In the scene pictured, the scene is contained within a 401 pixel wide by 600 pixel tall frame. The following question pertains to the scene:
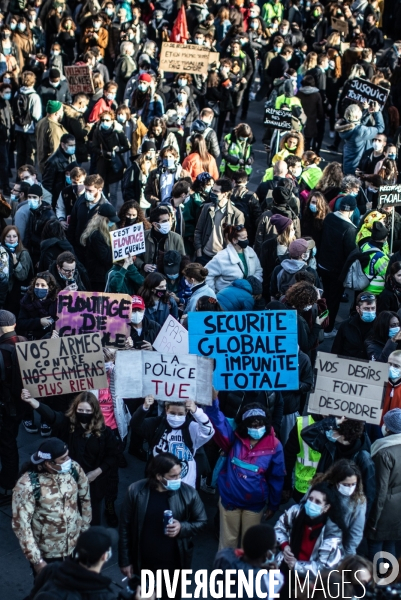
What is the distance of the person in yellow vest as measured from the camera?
292 inches

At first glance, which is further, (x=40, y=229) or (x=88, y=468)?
(x=40, y=229)

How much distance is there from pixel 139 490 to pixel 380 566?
194 cm

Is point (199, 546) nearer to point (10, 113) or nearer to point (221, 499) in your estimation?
point (221, 499)

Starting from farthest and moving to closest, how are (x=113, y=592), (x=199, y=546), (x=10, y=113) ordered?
(x=10, y=113) < (x=199, y=546) < (x=113, y=592)

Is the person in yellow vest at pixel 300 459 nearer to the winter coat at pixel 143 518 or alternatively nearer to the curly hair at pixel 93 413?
the winter coat at pixel 143 518

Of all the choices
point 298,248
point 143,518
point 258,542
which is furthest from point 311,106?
point 258,542

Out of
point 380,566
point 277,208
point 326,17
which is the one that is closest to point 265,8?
point 326,17

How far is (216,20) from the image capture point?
21047mm

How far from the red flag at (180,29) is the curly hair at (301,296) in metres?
12.6

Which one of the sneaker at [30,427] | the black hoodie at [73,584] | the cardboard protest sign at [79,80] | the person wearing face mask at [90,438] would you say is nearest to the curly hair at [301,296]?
the person wearing face mask at [90,438]

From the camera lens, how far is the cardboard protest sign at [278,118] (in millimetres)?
14328

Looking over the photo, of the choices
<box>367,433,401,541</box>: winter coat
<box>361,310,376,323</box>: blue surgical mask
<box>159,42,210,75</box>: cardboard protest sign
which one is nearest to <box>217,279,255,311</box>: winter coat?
<box>361,310,376,323</box>: blue surgical mask

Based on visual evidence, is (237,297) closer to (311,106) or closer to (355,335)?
(355,335)

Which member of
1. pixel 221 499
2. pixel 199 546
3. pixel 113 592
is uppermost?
pixel 113 592
